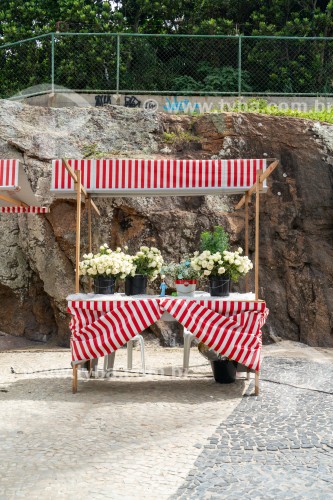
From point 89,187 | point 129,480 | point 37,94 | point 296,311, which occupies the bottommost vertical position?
point 129,480

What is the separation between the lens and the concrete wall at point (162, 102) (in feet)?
47.2

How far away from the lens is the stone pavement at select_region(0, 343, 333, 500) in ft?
13.6

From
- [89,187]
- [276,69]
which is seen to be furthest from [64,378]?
[276,69]

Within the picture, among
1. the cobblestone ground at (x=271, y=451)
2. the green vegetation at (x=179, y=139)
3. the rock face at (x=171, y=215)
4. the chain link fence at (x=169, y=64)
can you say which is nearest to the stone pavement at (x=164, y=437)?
the cobblestone ground at (x=271, y=451)

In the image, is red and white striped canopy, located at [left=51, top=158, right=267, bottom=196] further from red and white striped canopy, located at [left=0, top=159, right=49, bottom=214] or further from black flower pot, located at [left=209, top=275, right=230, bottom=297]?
black flower pot, located at [left=209, top=275, right=230, bottom=297]

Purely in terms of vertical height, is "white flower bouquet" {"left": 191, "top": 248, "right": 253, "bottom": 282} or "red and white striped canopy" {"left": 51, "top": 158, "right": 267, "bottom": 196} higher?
"red and white striped canopy" {"left": 51, "top": 158, "right": 267, "bottom": 196}

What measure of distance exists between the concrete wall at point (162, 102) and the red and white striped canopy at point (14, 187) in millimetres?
4205

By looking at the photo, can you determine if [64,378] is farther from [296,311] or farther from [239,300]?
[296,311]

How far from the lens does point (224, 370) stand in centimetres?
776

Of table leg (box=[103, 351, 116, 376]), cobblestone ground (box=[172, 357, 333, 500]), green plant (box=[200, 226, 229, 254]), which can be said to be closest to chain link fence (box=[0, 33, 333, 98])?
green plant (box=[200, 226, 229, 254])

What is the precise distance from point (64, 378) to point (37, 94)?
839cm

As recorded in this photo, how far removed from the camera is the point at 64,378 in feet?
27.3

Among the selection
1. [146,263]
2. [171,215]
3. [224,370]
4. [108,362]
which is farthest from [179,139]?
[224,370]

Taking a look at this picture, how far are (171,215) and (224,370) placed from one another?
5238mm
